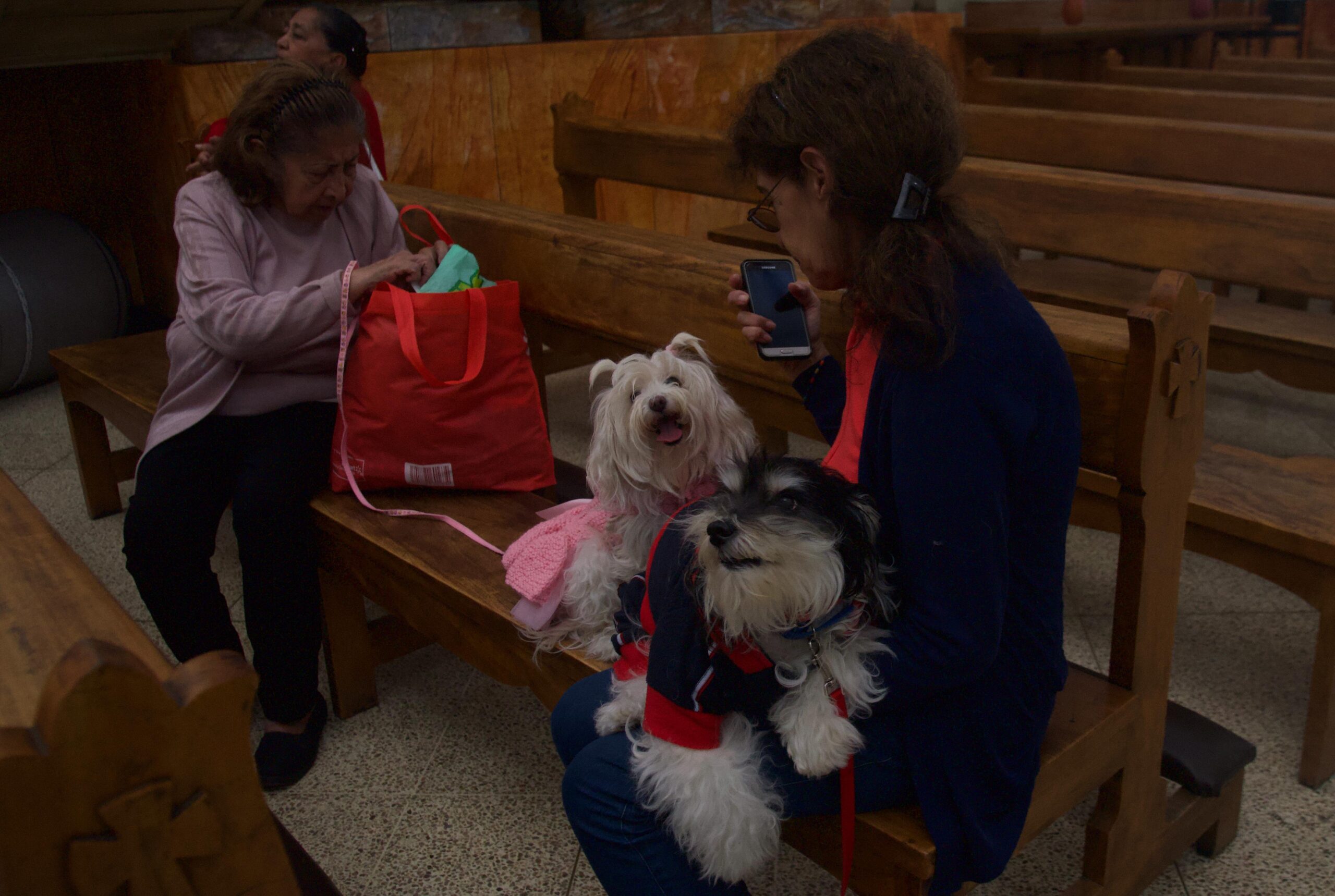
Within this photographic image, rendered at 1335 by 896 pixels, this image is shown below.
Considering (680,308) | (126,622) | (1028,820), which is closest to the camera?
(126,622)

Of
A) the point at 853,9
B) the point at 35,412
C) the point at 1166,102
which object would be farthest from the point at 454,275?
the point at 853,9

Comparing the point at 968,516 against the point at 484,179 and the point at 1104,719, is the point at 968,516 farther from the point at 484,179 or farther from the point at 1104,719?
the point at 484,179

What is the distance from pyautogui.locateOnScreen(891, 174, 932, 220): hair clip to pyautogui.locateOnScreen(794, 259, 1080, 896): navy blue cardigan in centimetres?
→ 10

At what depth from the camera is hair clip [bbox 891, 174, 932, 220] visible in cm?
127

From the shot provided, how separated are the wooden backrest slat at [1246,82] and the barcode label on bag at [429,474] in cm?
461

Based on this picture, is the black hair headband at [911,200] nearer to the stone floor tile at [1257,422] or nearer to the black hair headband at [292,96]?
the black hair headband at [292,96]

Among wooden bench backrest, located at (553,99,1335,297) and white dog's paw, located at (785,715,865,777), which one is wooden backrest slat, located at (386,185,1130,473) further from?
white dog's paw, located at (785,715,865,777)

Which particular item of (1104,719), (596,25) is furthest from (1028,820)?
(596,25)

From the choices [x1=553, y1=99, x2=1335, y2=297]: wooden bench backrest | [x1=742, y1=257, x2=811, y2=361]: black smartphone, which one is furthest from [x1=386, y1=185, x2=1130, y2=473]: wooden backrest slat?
[x1=553, y1=99, x2=1335, y2=297]: wooden bench backrest

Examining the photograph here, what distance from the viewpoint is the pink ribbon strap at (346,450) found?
2244mm

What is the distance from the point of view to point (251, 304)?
226 centimetres

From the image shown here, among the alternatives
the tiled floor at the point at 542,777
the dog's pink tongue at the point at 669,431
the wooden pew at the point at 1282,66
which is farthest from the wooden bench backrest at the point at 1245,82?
the dog's pink tongue at the point at 669,431

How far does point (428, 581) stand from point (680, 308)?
2.56ft

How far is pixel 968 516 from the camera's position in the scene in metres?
1.20
